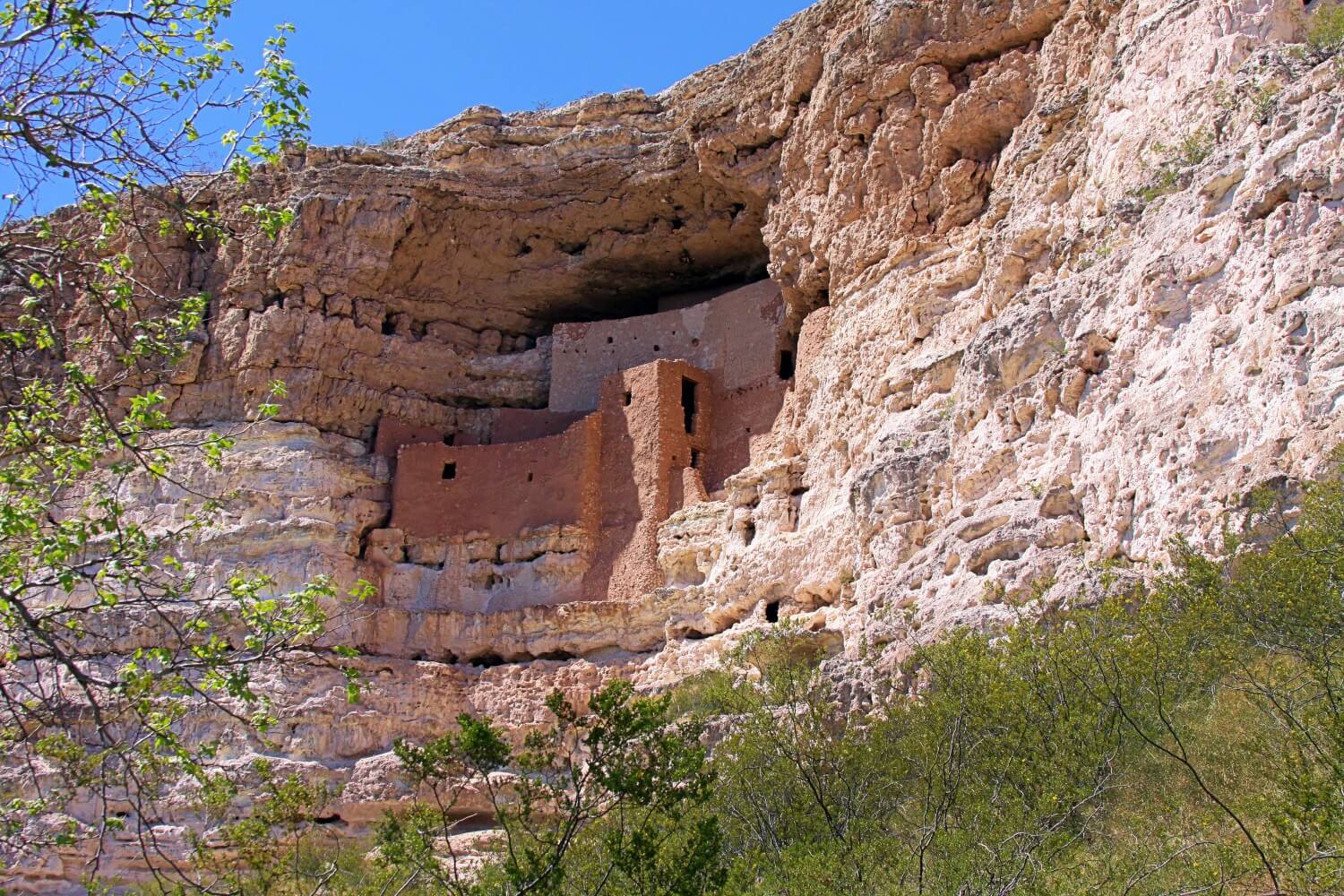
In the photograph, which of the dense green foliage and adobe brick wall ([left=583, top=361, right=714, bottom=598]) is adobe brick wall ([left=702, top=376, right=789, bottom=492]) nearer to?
adobe brick wall ([left=583, top=361, right=714, bottom=598])

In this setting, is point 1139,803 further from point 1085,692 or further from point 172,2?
point 172,2

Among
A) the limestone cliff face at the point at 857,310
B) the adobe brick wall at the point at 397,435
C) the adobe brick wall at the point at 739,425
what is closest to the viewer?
the limestone cliff face at the point at 857,310

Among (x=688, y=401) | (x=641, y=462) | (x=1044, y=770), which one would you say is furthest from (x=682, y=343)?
(x=1044, y=770)

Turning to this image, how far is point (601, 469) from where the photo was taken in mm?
19875

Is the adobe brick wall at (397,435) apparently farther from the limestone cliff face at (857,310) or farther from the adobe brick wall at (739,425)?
the adobe brick wall at (739,425)

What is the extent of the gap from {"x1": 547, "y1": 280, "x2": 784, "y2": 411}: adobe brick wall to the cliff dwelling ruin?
26 mm

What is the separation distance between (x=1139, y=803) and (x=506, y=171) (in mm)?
16337

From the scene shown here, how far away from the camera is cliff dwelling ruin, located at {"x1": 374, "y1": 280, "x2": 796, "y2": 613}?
19359 millimetres

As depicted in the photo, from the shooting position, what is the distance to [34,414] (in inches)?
261

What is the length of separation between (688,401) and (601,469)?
154 centimetres

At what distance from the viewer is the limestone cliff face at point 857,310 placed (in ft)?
35.9

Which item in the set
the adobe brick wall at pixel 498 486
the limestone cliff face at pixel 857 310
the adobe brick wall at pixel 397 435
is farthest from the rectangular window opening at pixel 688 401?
the adobe brick wall at pixel 397 435

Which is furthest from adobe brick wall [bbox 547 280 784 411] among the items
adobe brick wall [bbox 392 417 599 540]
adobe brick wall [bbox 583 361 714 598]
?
adobe brick wall [bbox 392 417 599 540]

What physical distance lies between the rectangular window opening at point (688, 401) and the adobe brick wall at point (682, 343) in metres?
0.45
